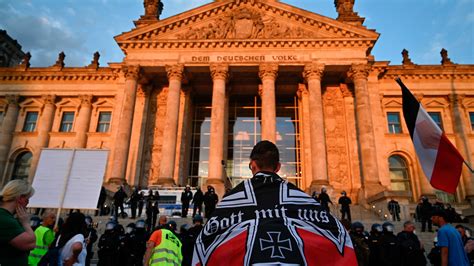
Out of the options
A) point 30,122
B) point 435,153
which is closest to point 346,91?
point 435,153

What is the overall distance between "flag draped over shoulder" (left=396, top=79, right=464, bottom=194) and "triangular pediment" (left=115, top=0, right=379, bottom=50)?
68.9ft

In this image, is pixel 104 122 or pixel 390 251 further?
pixel 104 122

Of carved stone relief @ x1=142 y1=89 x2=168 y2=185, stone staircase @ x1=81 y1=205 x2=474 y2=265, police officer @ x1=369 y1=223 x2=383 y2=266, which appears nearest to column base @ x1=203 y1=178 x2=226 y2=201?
stone staircase @ x1=81 y1=205 x2=474 y2=265

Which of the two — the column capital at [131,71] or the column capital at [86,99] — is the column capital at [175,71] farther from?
the column capital at [86,99]

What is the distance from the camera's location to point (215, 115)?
2447 centimetres

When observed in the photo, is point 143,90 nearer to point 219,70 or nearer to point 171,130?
point 171,130

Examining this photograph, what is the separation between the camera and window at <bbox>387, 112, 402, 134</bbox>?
2919 centimetres

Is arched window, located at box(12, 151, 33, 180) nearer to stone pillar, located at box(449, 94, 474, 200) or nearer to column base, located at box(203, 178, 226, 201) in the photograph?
column base, located at box(203, 178, 226, 201)

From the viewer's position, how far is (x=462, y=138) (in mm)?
28188

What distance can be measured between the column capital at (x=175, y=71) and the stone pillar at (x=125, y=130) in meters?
2.44

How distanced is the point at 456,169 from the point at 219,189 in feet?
58.6

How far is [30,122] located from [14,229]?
113 feet

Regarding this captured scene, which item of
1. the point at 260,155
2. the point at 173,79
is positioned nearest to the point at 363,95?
the point at 173,79

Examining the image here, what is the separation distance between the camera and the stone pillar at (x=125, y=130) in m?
23.4
